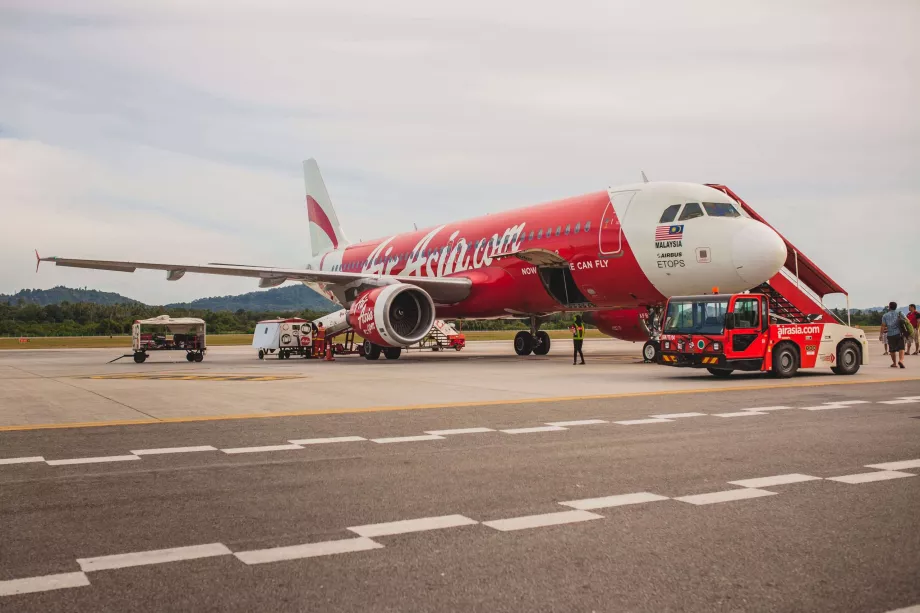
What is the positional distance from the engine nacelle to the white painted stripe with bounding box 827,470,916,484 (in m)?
17.3

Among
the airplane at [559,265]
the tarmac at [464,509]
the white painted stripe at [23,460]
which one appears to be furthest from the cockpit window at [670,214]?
the white painted stripe at [23,460]

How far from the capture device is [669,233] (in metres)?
19.9

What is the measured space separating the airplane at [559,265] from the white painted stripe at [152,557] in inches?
564

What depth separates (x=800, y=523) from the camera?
4863 mm

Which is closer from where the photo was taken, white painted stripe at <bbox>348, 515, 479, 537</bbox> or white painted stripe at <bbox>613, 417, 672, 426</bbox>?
white painted stripe at <bbox>348, 515, 479, 537</bbox>

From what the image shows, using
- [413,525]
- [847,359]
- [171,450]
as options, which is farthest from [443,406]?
[847,359]

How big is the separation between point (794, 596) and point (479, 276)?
22.2m

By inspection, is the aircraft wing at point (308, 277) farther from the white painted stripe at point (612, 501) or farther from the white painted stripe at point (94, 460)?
the white painted stripe at point (612, 501)

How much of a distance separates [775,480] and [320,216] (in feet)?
115

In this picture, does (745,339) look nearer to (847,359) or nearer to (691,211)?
(847,359)

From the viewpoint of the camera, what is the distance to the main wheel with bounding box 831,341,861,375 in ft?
55.1

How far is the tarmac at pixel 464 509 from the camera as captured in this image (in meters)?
3.75

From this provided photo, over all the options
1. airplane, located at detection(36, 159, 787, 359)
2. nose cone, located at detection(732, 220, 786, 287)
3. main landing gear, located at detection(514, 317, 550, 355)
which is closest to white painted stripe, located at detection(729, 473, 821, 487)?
airplane, located at detection(36, 159, 787, 359)

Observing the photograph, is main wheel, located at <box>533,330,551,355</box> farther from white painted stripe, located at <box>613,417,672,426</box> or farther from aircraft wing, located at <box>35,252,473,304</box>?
white painted stripe, located at <box>613,417,672,426</box>
